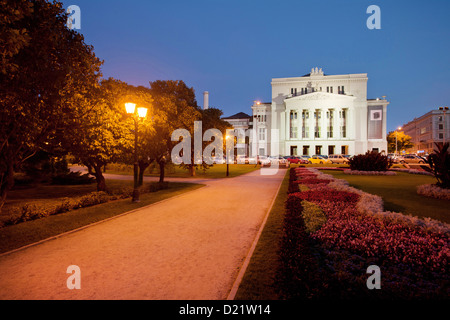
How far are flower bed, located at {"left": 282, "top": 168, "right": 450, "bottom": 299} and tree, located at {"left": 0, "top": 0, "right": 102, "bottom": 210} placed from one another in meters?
8.49

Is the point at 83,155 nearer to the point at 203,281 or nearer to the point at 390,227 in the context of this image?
the point at 203,281

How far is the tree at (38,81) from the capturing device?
686 centimetres

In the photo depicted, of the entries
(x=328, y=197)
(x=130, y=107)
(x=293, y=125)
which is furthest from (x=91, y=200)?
(x=293, y=125)

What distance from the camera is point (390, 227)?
247 inches

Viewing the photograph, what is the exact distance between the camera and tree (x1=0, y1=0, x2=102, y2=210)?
686cm

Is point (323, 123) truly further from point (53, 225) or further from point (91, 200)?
point (53, 225)

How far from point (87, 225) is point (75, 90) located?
16.2 feet

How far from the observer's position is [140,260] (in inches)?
206

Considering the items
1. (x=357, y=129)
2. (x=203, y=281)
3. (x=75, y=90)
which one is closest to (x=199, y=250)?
(x=203, y=281)

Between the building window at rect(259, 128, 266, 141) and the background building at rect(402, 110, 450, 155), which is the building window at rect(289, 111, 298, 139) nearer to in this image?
the building window at rect(259, 128, 266, 141)

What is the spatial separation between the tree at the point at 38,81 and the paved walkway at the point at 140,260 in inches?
151

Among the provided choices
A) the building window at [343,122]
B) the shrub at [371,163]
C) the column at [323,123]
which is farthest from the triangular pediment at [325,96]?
the shrub at [371,163]

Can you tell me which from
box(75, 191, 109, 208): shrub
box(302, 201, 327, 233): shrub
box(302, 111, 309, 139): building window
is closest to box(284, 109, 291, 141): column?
box(302, 111, 309, 139): building window

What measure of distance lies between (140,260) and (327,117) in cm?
7992
